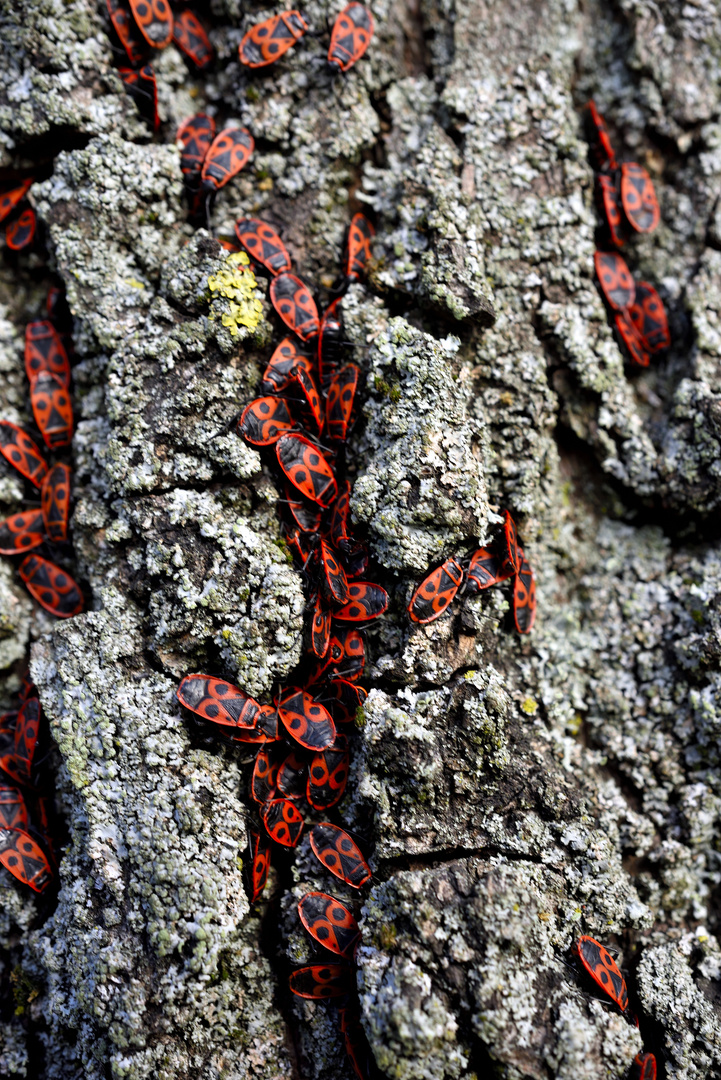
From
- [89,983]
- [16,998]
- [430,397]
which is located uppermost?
[430,397]

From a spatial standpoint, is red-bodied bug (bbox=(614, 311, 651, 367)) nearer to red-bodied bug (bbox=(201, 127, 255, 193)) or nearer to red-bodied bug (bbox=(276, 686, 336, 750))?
red-bodied bug (bbox=(201, 127, 255, 193))

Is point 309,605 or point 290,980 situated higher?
point 309,605

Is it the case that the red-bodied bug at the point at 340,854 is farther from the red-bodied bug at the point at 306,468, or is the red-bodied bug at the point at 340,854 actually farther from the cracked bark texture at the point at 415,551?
the red-bodied bug at the point at 306,468

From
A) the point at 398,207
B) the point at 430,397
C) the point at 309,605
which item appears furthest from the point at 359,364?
the point at 309,605

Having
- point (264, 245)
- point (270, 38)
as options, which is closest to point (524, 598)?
point (264, 245)

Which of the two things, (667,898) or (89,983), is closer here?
(89,983)

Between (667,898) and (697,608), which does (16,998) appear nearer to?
(667,898)
